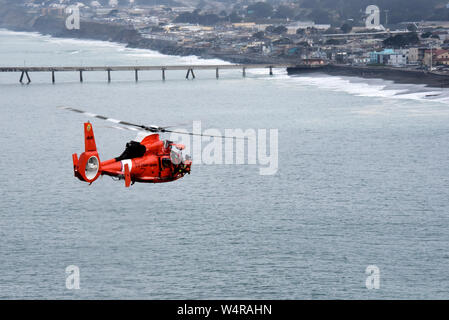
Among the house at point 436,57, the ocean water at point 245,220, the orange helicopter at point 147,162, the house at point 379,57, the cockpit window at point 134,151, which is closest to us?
the orange helicopter at point 147,162

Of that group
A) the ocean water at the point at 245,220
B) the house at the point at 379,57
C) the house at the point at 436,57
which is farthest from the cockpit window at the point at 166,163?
the house at the point at 379,57

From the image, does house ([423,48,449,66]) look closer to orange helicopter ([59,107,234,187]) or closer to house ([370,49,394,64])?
house ([370,49,394,64])

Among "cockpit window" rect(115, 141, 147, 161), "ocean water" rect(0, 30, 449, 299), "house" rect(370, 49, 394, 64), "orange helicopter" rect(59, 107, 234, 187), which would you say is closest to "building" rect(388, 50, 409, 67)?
"house" rect(370, 49, 394, 64)

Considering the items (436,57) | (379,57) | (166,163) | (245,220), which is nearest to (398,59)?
(379,57)

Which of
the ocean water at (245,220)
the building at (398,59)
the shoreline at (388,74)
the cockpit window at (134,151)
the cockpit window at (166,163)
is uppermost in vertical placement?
the cockpit window at (134,151)

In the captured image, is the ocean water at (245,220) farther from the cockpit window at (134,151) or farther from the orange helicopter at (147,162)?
the cockpit window at (134,151)
